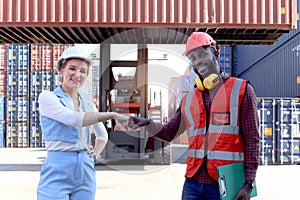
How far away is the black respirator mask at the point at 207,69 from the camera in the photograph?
8.32 ft

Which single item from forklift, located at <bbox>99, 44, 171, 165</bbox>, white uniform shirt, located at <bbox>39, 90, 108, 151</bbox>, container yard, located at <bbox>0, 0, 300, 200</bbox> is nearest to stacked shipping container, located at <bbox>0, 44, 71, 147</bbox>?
container yard, located at <bbox>0, 0, 300, 200</bbox>

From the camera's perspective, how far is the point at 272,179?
32.4 ft

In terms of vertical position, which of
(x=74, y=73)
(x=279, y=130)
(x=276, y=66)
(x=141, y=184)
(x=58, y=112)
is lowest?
(x=141, y=184)

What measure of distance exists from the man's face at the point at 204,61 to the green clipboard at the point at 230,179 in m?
0.53

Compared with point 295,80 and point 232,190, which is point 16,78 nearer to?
point 295,80

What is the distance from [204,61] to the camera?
2.57 m

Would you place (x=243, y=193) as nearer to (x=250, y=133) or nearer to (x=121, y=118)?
(x=250, y=133)

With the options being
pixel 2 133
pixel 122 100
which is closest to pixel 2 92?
pixel 2 133

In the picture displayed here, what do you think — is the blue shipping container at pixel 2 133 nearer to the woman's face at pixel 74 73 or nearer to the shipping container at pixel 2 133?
the shipping container at pixel 2 133

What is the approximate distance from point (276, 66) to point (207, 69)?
18.1 m

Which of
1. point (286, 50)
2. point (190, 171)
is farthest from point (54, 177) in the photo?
point (286, 50)

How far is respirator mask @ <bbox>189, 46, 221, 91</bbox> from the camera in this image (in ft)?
8.38

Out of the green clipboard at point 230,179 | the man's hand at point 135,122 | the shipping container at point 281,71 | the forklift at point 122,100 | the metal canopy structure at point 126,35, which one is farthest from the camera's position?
the shipping container at point 281,71

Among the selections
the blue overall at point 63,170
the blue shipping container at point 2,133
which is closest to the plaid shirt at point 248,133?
the blue overall at point 63,170
